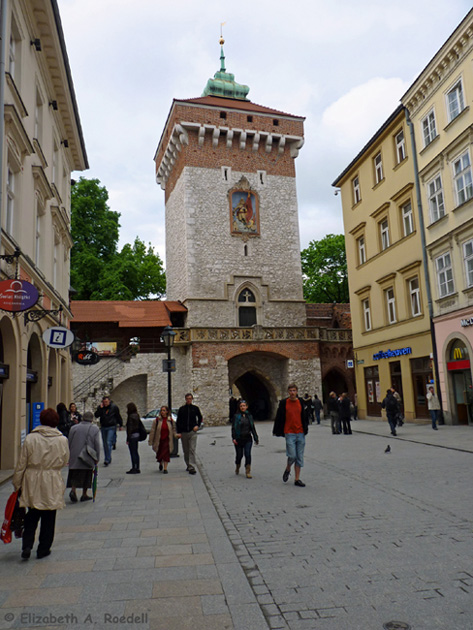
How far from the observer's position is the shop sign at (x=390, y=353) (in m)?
24.6

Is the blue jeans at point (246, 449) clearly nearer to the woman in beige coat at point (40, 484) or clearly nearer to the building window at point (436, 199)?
the woman in beige coat at point (40, 484)

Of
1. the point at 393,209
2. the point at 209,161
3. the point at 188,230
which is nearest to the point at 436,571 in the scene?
the point at 393,209

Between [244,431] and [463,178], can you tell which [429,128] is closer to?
[463,178]

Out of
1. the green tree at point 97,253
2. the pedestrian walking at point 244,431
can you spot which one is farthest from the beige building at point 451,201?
the green tree at point 97,253

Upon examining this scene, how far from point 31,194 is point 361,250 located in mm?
19805

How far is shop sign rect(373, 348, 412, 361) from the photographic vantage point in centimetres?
2464

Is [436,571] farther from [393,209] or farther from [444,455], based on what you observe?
[393,209]

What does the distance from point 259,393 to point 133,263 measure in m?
13.3

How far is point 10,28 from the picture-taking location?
40.6 ft

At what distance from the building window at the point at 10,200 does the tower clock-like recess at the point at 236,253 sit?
837 inches

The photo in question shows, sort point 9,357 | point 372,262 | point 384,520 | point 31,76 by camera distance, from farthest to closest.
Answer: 1. point 372,262
2. point 31,76
3. point 9,357
4. point 384,520

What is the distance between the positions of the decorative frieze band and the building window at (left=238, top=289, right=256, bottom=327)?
10463 mm

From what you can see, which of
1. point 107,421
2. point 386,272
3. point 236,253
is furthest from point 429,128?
point 107,421

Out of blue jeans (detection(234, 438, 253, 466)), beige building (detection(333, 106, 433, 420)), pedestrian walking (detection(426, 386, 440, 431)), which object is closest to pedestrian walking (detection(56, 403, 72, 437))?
blue jeans (detection(234, 438, 253, 466))
